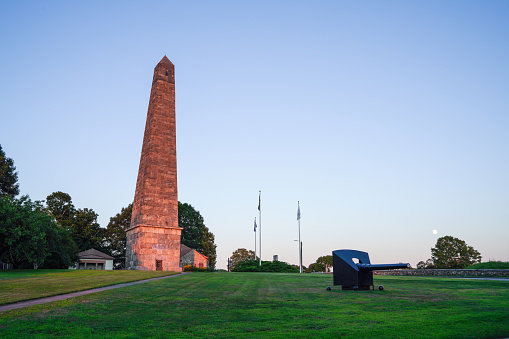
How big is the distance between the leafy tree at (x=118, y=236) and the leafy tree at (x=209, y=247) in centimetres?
2042

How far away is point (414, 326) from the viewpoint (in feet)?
20.5

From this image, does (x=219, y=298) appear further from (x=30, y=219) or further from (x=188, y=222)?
(x=188, y=222)

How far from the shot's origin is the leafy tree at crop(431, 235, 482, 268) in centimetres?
5784

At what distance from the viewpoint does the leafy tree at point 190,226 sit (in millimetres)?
79688

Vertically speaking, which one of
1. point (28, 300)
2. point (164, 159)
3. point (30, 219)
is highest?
point (164, 159)

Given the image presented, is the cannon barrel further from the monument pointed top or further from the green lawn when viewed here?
the monument pointed top

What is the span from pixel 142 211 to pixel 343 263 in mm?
27302

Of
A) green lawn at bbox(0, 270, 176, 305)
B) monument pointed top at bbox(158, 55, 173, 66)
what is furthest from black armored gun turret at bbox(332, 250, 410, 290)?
monument pointed top at bbox(158, 55, 173, 66)

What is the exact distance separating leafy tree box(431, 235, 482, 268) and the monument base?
4556cm

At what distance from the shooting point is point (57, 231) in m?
36.5

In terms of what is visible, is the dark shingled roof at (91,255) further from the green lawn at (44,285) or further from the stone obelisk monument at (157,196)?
the green lawn at (44,285)

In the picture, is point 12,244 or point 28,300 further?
point 12,244

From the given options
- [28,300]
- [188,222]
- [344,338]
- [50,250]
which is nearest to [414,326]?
[344,338]

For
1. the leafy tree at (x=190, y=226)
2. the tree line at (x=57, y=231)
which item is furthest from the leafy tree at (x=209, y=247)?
the leafy tree at (x=190, y=226)
